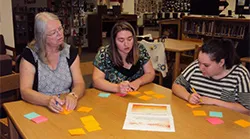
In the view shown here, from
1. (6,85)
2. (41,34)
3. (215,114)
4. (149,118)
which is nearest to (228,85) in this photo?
(215,114)

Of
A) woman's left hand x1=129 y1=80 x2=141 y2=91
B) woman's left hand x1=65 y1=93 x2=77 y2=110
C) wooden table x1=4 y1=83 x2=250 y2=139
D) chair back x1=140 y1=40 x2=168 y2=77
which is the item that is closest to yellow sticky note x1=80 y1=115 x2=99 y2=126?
wooden table x1=4 y1=83 x2=250 y2=139

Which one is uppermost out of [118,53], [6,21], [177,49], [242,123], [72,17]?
[72,17]

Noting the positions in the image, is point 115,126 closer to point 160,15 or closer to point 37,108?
point 37,108

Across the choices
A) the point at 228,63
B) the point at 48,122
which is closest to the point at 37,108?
A: the point at 48,122

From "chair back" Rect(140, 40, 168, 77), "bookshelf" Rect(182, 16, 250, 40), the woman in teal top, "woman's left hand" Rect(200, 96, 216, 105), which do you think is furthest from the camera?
"bookshelf" Rect(182, 16, 250, 40)

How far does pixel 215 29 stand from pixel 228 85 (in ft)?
13.2

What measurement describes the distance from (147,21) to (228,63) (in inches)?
469

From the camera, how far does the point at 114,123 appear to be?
4.92 feet

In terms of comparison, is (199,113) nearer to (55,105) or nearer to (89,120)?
(89,120)

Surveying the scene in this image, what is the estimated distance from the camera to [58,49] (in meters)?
2.12

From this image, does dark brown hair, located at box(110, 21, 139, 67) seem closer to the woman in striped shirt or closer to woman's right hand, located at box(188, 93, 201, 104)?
the woman in striped shirt

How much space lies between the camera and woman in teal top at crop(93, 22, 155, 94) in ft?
7.39

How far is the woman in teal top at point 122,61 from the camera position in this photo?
2.25m

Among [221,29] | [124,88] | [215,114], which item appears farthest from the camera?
[221,29]
